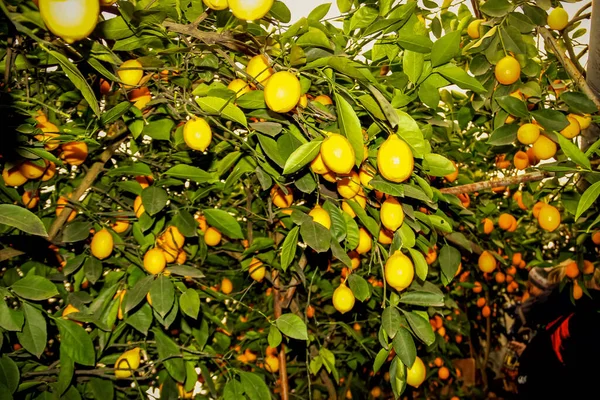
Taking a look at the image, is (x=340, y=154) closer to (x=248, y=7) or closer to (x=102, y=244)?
(x=248, y=7)

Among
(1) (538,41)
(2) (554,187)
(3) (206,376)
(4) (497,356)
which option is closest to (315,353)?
(3) (206,376)

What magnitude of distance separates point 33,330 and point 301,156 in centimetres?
64

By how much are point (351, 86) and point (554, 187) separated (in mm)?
855

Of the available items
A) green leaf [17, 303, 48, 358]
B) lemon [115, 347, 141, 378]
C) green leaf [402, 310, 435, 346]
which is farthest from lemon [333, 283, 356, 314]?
green leaf [17, 303, 48, 358]

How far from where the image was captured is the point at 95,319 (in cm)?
102

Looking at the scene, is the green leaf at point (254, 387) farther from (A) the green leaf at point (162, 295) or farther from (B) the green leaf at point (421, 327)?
(B) the green leaf at point (421, 327)

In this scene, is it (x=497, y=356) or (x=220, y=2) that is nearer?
(x=220, y=2)

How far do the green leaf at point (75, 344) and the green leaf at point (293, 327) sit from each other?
409 mm

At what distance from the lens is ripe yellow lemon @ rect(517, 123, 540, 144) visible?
1145 millimetres

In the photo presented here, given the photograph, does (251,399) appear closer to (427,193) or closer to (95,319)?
(95,319)

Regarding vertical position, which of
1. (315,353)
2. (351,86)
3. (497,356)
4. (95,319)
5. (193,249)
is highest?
(351,86)

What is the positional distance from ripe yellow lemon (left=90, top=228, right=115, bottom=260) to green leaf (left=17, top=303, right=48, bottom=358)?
25 cm

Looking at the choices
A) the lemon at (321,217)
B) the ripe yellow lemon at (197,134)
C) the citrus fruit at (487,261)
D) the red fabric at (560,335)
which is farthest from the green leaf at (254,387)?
the red fabric at (560,335)

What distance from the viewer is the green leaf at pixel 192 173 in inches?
37.0
